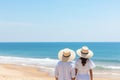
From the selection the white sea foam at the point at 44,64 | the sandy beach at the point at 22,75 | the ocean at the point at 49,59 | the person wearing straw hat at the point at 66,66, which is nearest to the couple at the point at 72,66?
A: the person wearing straw hat at the point at 66,66

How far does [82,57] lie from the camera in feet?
20.8

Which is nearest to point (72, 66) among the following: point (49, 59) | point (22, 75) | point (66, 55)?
point (66, 55)

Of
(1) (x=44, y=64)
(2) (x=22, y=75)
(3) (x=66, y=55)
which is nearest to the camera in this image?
(3) (x=66, y=55)

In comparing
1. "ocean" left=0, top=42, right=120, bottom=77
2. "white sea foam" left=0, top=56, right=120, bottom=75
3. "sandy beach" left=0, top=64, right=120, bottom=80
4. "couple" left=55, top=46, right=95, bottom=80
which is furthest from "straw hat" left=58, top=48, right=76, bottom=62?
"white sea foam" left=0, top=56, right=120, bottom=75

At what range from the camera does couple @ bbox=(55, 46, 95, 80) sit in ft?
20.1

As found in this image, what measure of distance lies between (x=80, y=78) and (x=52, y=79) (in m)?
11.2

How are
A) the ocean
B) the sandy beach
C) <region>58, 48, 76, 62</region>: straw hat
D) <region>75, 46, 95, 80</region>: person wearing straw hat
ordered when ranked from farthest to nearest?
the ocean, the sandy beach, <region>75, 46, 95, 80</region>: person wearing straw hat, <region>58, 48, 76, 62</region>: straw hat

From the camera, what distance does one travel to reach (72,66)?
6203mm

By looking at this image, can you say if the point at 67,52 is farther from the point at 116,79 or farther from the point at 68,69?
the point at 116,79

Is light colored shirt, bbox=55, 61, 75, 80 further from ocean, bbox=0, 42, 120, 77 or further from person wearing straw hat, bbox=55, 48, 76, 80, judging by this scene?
ocean, bbox=0, 42, 120, 77

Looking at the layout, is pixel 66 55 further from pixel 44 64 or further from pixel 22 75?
pixel 44 64

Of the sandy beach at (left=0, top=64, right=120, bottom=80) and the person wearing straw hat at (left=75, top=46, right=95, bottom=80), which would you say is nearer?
the person wearing straw hat at (left=75, top=46, right=95, bottom=80)

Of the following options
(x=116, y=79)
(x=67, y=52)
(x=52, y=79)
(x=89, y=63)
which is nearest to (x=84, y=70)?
(x=89, y=63)

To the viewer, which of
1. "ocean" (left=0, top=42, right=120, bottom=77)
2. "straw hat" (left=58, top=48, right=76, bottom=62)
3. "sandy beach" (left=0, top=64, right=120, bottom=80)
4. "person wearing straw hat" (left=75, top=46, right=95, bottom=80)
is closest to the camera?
"straw hat" (left=58, top=48, right=76, bottom=62)
